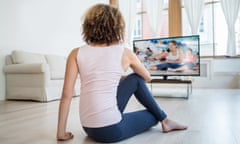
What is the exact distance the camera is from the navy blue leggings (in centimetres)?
149

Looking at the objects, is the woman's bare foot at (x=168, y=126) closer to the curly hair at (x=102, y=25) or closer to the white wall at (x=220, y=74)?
the curly hair at (x=102, y=25)

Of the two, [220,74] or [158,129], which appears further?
[220,74]

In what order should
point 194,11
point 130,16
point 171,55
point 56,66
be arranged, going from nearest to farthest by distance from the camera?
point 171,55 < point 56,66 < point 194,11 < point 130,16

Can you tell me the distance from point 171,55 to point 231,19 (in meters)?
2.44

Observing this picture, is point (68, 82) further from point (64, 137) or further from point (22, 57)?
point (22, 57)

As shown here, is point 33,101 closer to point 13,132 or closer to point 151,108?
point 13,132

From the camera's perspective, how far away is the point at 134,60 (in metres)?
1.52

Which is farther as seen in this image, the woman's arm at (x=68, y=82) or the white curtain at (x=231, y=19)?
the white curtain at (x=231, y=19)

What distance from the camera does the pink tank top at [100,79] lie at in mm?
1429

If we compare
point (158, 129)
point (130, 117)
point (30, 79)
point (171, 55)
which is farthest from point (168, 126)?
point (30, 79)

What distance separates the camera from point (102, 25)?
1438 millimetres

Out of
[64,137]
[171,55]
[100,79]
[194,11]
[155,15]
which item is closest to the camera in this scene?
[100,79]

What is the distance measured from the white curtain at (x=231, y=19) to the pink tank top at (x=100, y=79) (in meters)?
4.81

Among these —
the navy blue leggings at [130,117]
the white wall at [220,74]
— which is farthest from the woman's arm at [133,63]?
the white wall at [220,74]
